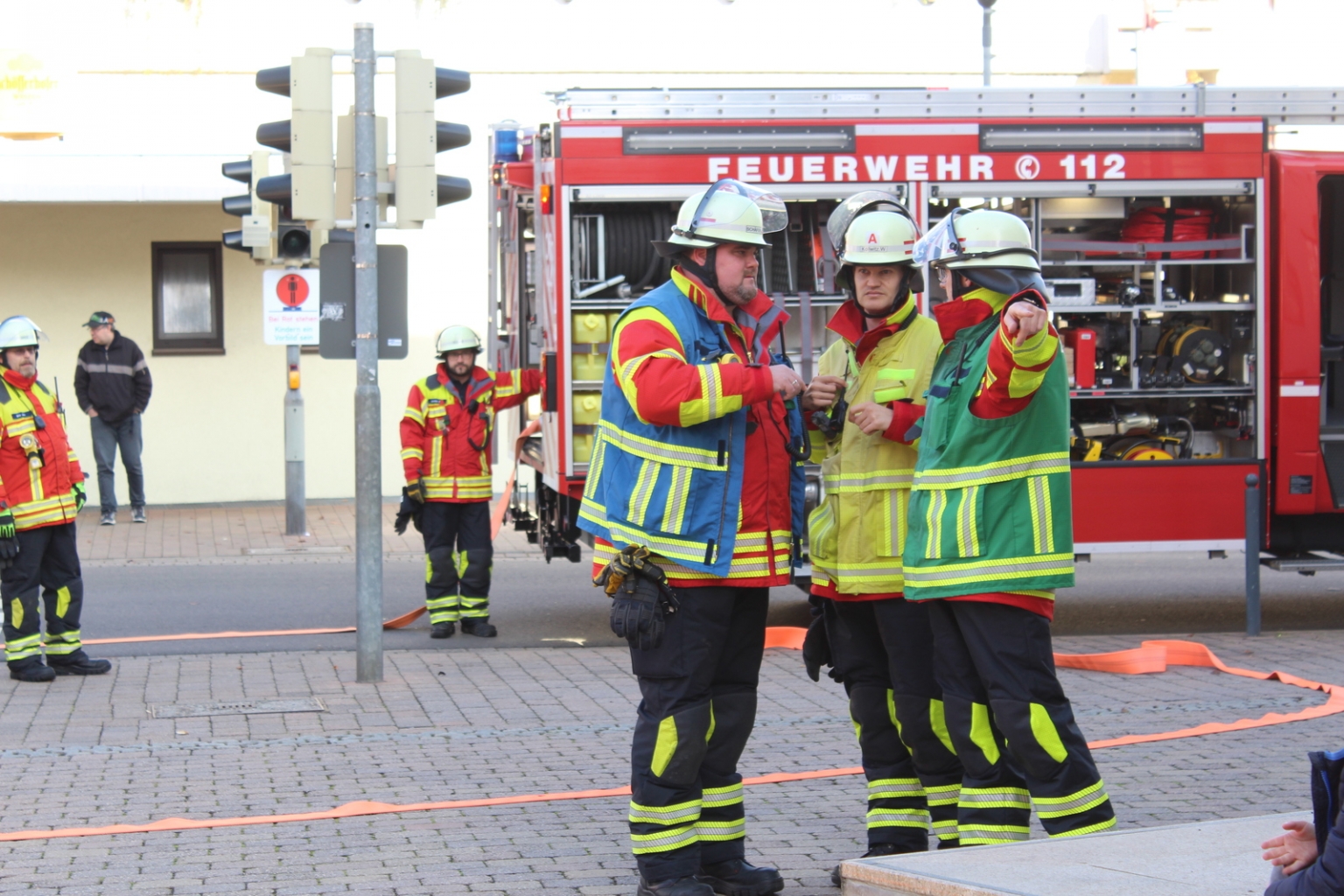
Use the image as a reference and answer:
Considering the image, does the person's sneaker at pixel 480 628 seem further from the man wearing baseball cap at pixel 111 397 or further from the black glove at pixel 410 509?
the man wearing baseball cap at pixel 111 397

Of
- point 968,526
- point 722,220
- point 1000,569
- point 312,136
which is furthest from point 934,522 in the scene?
point 312,136

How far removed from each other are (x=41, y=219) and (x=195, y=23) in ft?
8.71

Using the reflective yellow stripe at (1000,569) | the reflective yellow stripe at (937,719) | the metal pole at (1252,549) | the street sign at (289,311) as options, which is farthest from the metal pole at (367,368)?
the street sign at (289,311)

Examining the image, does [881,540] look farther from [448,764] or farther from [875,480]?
[448,764]

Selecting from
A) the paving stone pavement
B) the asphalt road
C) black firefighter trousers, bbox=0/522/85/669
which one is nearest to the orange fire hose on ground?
the paving stone pavement

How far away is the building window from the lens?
674 inches

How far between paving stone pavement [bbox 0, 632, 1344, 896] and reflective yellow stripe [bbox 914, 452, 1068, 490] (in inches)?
50.9

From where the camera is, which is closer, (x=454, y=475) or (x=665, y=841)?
(x=665, y=841)

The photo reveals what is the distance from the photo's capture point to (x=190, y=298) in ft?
56.6

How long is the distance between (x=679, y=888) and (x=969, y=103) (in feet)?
20.1

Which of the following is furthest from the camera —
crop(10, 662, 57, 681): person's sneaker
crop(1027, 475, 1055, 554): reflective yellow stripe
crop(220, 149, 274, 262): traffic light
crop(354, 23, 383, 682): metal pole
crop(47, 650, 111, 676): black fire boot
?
crop(220, 149, 274, 262): traffic light

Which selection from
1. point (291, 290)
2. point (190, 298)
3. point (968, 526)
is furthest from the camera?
point (190, 298)

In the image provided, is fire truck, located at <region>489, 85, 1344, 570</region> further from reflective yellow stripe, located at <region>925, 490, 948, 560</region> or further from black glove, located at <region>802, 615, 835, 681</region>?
reflective yellow stripe, located at <region>925, 490, 948, 560</region>

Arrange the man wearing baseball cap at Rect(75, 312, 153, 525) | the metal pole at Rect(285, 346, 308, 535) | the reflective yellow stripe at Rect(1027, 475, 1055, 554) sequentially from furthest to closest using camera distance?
the man wearing baseball cap at Rect(75, 312, 153, 525) → the metal pole at Rect(285, 346, 308, 535) → the reflective yellow stripe at Rect(1027, 475, 1055, 554)
